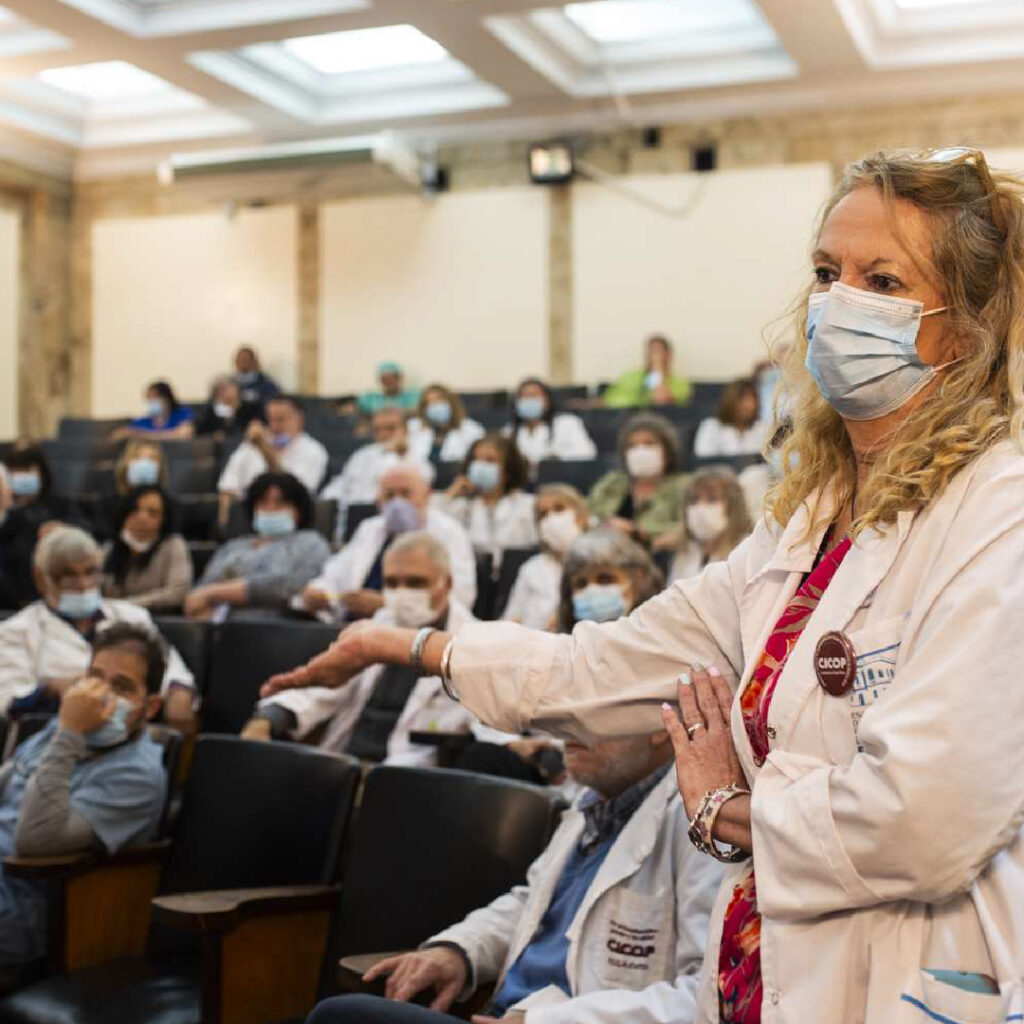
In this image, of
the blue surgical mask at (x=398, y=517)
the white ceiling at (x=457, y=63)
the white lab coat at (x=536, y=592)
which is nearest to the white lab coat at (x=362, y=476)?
the blue surgical mask at (x=398, y=517)

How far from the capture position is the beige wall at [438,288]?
10789 millimetres

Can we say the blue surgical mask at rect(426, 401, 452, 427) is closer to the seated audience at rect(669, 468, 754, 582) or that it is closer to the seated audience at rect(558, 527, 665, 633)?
the seated audience at rect(669, 468, 754, 582)

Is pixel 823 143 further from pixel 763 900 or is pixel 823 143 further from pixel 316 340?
pixel 763 900

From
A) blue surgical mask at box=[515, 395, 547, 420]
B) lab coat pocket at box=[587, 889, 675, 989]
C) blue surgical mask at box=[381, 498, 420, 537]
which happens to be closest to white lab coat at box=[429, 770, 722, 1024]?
lab coat pocket at box=[587, 889, 675, 989]

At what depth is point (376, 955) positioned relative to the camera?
6.95 feet

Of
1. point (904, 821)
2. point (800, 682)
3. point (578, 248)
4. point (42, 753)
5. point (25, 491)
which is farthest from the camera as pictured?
point (578, 248)

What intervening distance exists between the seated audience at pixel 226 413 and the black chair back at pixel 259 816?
725 cm

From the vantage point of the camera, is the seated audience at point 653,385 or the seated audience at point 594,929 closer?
the seated audience at point 594,929

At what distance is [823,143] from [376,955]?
28.8ft

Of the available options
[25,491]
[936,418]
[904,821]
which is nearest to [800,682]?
[904,821]

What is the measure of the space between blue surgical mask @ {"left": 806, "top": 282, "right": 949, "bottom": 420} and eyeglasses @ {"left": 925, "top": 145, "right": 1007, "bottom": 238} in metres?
0.11

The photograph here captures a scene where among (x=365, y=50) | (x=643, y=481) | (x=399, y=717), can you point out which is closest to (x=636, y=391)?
(x=365, y=50)

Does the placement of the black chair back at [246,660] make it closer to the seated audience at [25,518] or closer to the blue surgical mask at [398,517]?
the blue surgical mask at [398,517]

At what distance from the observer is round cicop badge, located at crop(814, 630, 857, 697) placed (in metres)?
1.25
